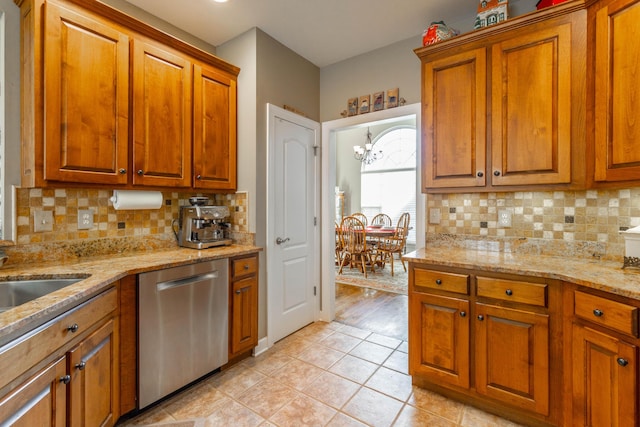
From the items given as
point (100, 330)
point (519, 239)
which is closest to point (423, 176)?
point (519, 239)

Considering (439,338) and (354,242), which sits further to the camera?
(354,242)

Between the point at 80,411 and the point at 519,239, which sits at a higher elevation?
the point at 519,239

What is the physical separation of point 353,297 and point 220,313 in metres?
2.14

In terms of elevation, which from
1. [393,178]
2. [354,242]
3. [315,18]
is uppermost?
[315,18]

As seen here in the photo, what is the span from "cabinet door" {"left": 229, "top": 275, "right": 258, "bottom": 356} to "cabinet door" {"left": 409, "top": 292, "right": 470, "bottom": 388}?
1182 millimetres

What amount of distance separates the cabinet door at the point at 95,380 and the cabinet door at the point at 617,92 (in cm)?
265

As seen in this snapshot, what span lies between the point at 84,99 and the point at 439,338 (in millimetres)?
2507

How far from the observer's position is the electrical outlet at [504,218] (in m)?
2.13

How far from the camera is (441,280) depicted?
1.84 meters

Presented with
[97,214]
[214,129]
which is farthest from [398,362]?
[97,214]

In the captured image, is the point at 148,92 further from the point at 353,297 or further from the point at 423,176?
the point at 353,297

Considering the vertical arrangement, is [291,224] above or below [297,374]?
above

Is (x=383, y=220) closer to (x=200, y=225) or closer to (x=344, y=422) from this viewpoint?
(x=200, y=225)

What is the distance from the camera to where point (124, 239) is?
84.7 inches
